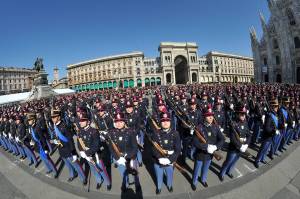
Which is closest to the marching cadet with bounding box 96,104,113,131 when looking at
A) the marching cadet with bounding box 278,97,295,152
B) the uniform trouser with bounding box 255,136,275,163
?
the uniform trouser with bounding box 255,136,275,163

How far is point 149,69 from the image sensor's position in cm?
8094

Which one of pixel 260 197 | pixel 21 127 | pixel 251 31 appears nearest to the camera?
pixel 260 197

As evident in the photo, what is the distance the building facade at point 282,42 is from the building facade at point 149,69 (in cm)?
2998

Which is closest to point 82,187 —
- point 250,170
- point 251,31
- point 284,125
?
point 250,170

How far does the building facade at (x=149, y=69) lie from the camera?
7662 centimetres

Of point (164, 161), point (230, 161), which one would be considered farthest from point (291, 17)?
point (164, 161)

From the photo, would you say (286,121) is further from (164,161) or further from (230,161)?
(164,161)

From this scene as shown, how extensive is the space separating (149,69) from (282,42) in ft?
164

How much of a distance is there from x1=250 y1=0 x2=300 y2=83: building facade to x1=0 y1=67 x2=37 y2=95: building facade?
98.8 meters

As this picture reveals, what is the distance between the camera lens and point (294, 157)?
598cm

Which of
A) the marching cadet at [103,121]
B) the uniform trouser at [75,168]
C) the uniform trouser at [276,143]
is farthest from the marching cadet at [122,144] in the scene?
the uniform trouser at [276,143]

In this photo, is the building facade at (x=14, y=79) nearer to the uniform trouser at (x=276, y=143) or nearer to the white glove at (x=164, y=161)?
the white glove at (x=164, y=161)

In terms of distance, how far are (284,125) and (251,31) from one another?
58.5m

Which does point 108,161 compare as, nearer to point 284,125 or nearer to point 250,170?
point 250,170
